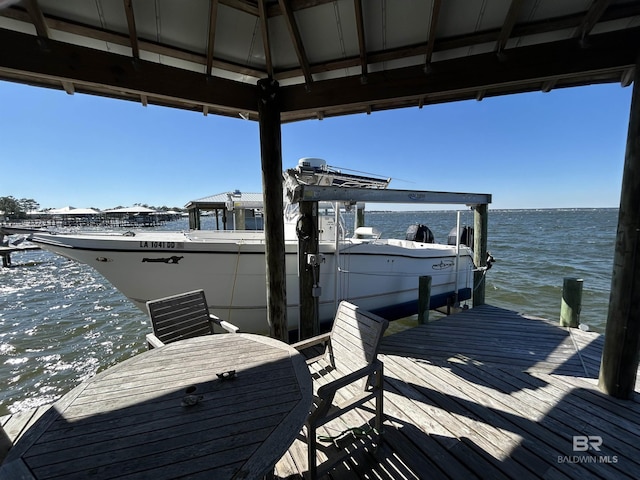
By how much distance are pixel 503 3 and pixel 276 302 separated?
350 centimetres

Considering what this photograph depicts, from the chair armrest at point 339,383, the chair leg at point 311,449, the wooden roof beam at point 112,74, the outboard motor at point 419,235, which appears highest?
the wooden roof beam at point 112,74

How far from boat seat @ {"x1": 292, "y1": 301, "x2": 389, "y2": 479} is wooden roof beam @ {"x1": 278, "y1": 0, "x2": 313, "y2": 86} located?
95.0 inches

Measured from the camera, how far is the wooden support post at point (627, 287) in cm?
242

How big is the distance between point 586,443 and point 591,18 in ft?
10.8

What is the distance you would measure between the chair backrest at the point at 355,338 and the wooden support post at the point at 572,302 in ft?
13.0

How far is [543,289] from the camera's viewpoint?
1023 cm

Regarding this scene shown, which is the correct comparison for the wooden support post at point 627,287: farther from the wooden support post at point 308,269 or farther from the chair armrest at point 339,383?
the wooden support post at point 308,269

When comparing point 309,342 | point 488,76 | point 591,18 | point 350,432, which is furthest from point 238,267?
point 591,18

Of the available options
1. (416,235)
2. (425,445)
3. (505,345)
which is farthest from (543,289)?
(425,445)

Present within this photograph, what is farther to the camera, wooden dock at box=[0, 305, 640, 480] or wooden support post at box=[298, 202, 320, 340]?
wooden support post at box=[298, 202, 320, 340]

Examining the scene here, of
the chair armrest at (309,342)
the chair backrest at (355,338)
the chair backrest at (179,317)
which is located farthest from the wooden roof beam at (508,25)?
the chair backrest at (179,317)

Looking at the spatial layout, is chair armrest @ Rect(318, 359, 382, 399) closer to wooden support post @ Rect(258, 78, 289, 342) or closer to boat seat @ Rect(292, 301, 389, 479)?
boat seat @ Rect(292, 301, 389, 479)

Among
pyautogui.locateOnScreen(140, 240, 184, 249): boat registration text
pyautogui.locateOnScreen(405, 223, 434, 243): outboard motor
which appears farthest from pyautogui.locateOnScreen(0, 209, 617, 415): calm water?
pyautogui.locateOnScreen(405, 223, 434, 243): outboard motor

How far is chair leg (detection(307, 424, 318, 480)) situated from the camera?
170cm
